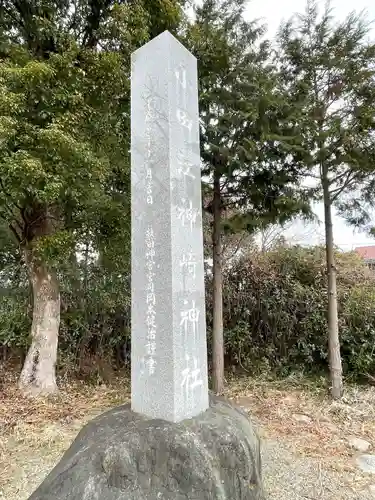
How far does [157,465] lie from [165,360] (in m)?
0.56

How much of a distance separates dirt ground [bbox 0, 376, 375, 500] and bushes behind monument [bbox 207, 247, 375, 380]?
1.54 ft

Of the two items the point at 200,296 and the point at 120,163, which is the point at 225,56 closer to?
the point at 120,163

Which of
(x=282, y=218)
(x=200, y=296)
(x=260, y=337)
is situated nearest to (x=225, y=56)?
(x=282, y=218)

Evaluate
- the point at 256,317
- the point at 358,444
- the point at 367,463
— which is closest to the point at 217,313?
the point at 256,317

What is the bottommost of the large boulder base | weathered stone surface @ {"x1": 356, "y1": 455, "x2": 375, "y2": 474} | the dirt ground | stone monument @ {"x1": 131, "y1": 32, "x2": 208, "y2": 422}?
weathered stone surface @ {"x1": 356, "y1": 455, "x2": 375, "y2": 474}

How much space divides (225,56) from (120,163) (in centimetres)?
177

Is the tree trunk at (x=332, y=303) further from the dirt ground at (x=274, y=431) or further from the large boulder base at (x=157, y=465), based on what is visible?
the large boulder base at (x=157, y=465)

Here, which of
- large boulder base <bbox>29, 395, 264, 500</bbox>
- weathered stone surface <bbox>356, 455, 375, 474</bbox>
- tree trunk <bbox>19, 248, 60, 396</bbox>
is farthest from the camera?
tree trunk <bbox>19, 248, 60, 396</bbox>

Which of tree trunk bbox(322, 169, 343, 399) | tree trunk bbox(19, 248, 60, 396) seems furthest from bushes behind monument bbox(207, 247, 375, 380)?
tree trunk bbox(19, 248, 60, 396)

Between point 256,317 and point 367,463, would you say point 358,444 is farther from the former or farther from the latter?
point 256,317

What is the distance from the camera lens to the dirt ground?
2.65 meters

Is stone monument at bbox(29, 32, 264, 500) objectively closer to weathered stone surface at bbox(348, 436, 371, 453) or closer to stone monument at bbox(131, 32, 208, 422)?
stone monument at bbox(131, 32, 208, 422)

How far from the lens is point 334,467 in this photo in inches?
113

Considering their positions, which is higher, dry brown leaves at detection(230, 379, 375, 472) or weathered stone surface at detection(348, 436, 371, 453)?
dry brown leaves at detection(230, 379, 375, 472)
